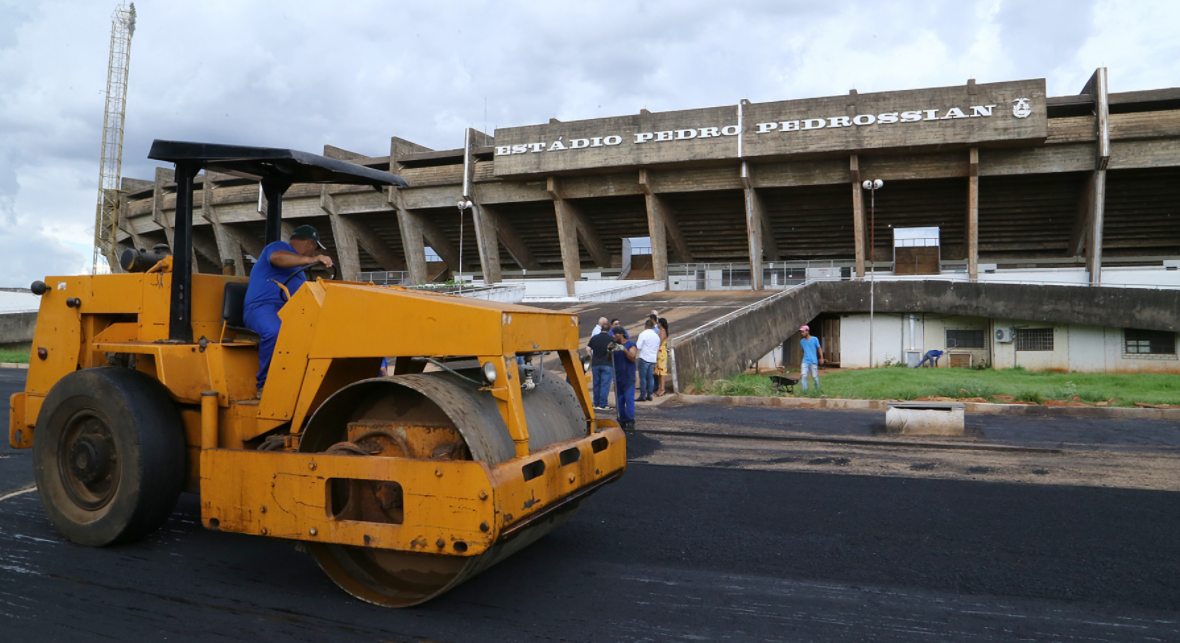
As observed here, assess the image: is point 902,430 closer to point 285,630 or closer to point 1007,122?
point 285,630

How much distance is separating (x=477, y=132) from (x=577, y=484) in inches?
1345

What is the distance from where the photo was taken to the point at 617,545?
4914mm

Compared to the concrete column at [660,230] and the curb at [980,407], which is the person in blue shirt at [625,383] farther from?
the concrete column at [660,230]

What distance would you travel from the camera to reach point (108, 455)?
14.8 feet

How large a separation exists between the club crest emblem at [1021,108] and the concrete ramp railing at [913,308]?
25.3ft

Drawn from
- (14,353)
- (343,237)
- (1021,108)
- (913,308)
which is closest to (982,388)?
(913,308)

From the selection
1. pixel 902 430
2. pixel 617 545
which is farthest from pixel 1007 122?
pixel 617 545

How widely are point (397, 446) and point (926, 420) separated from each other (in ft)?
28.4

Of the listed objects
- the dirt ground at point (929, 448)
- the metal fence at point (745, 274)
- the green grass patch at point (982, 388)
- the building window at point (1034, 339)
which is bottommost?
the dirt ground at point (929, 448)

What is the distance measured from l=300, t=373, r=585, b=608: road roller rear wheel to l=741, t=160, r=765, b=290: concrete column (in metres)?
29.6

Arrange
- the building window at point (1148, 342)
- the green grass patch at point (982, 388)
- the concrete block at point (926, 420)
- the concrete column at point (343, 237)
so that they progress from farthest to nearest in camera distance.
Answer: the concrete column at point (343, 237) < the building window at point (1148, 342) < the green grass patch at point (982, 388) < the concrete block at point (926, 420)

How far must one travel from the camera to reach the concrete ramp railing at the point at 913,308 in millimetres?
17688

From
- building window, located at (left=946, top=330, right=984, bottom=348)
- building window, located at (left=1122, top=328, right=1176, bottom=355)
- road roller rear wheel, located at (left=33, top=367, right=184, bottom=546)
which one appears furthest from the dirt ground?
building window, located at (left=946, top=330, right=984, bottom=348)

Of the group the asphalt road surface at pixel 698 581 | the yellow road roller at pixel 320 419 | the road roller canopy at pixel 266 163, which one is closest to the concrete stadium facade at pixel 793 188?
the asphalt road surface at pixel 698 581
